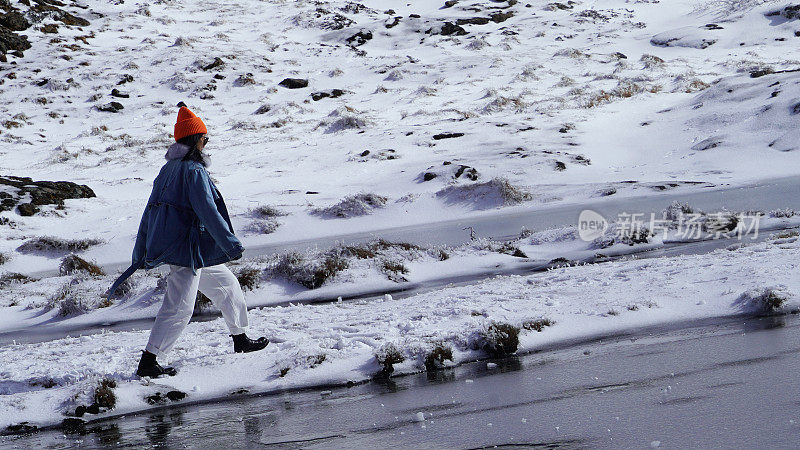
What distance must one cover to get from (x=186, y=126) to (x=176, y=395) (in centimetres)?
209

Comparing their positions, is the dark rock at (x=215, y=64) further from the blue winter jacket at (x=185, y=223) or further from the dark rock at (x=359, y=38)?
the blue winter jacket at (x=185, y=223)

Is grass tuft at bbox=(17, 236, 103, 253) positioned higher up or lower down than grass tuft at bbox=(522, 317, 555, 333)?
lower down

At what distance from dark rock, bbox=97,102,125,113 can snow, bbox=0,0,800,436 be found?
1.55ft

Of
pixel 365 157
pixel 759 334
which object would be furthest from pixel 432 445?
pixel 365 157

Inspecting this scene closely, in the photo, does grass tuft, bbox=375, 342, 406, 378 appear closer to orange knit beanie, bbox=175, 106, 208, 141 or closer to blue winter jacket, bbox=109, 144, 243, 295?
blue winter jacket, bbox=109, 144, 243, 295

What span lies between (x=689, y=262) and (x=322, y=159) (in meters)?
21.3

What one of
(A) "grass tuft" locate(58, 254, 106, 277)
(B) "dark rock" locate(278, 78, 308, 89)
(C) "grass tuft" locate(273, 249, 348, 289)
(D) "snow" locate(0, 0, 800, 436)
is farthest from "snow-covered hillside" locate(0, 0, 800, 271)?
(C) "grass tuft" locate(273, 249, 348, 289)

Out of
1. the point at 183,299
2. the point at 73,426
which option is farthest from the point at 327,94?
the point at 73,426

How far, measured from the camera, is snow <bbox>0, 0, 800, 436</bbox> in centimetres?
680

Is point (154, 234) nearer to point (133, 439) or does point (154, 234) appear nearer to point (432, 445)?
point (133, 439)

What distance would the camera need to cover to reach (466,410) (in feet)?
14.9

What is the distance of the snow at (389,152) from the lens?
6801 mm

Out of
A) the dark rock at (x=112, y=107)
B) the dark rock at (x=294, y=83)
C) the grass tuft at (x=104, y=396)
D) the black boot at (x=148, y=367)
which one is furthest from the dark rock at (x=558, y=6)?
the grass tuft at (x=104, y=396)

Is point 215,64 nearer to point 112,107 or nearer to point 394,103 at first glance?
point 112,107
